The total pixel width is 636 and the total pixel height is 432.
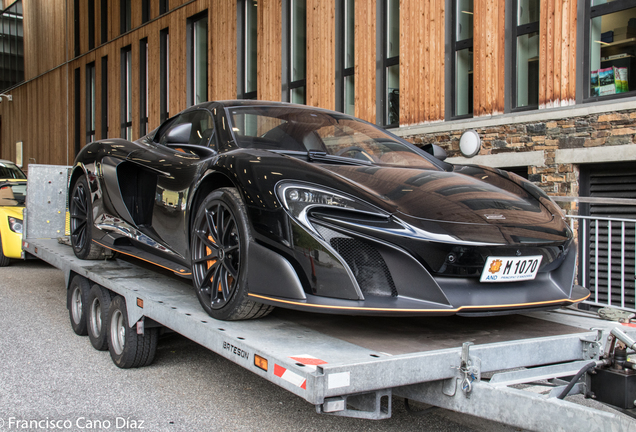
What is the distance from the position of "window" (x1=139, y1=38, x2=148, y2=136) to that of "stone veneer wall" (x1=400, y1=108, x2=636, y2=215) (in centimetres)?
1131

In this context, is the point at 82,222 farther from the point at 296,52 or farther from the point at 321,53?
the point at 296,52

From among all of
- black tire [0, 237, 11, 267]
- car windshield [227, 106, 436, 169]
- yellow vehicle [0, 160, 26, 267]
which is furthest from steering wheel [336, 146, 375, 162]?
A: black tire [0, 237, 11, 267]

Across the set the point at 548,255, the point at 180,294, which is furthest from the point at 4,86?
the point at 548,255

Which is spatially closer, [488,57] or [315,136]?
[315,136]

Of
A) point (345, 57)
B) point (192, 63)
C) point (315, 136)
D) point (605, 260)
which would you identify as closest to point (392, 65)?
point (345, 57)

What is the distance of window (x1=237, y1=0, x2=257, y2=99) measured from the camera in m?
13.1

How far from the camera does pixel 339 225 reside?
249 cm

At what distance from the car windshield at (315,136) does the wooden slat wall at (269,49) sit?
27.6 feet

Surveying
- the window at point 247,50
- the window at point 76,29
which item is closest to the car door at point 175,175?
the window at point 247,50

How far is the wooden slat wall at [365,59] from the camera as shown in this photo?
9.85m

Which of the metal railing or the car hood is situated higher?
the car hood

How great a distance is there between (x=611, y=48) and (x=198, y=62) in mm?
10508

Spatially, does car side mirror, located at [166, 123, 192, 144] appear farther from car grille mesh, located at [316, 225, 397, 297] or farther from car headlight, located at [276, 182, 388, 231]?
car grille mesh, located at [316, 225, 397, 297]

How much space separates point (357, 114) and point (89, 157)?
5.93m
